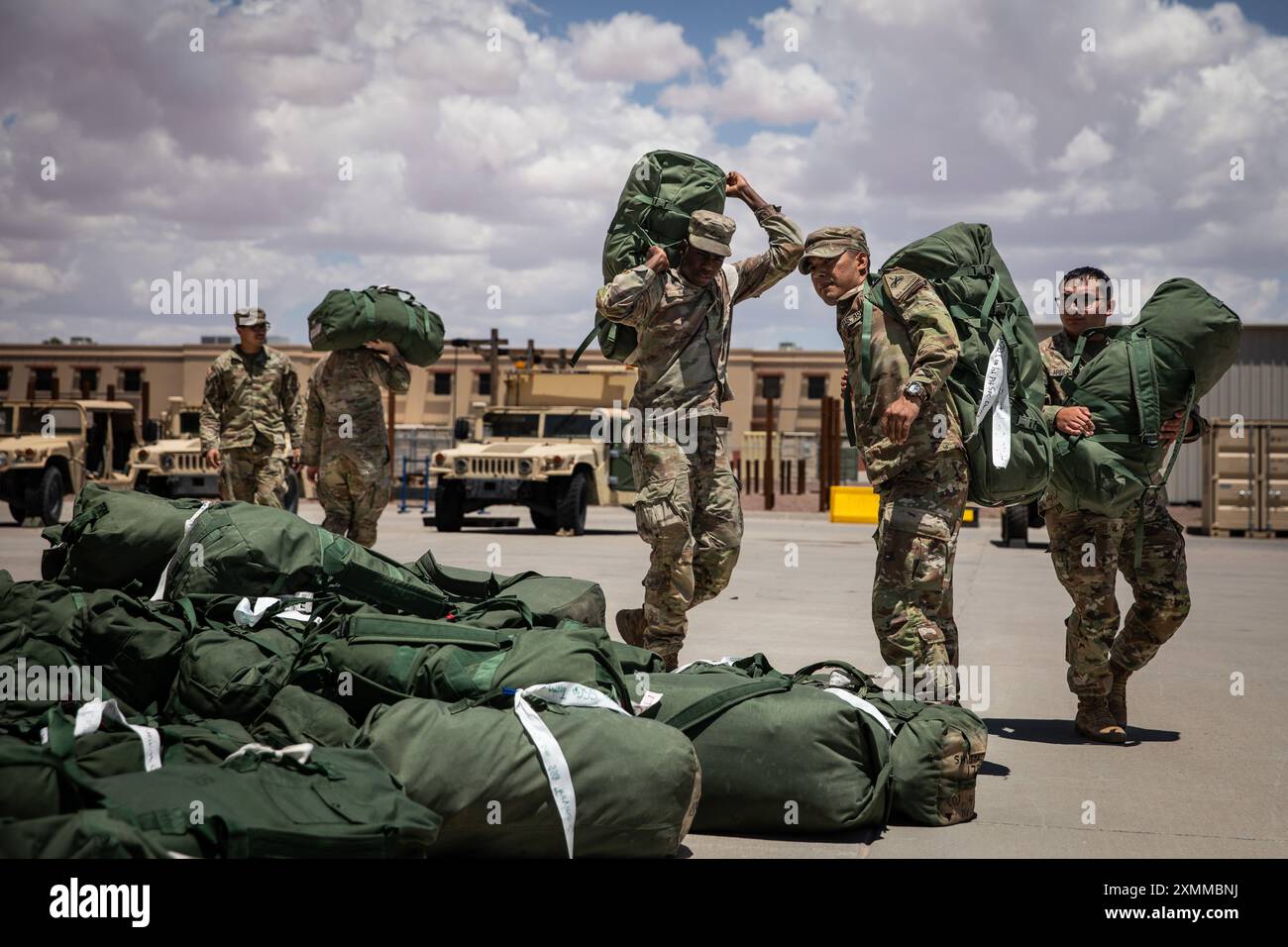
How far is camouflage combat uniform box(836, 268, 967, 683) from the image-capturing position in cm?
452

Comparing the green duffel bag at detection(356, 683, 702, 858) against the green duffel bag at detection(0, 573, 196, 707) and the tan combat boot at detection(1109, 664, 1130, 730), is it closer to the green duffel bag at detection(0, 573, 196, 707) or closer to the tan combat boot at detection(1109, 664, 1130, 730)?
the green duffel bag at detection(0, 573, 196, 707)

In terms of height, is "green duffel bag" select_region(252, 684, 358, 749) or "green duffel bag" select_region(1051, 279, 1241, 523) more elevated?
"green duffel bag" select_region(1051, 279, 1241, 523)

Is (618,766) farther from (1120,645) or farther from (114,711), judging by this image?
(1120,645)

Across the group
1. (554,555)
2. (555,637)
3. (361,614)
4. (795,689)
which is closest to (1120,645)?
(795,689)

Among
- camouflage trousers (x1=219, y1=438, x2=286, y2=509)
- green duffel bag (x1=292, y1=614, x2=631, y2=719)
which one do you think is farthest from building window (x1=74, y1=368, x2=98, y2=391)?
green duffel bag (x1=292, y1=614, x2=631, y2=719)

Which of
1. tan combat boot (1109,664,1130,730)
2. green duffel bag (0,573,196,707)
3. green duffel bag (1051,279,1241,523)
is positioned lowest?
tan combat boot (1109,664,1130,730)

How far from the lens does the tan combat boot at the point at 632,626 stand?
18.5 ft

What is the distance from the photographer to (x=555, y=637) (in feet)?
12.1

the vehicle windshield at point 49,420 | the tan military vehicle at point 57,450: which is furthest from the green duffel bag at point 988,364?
the vehicle windshield at point 49,420

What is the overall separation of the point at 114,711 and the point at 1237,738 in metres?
4.19

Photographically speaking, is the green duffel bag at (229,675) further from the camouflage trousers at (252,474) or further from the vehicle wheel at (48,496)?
the vehicle wheel at (48,496)

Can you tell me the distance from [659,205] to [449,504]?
11.4 metres

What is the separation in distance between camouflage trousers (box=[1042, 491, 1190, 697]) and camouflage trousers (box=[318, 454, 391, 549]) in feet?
14.1

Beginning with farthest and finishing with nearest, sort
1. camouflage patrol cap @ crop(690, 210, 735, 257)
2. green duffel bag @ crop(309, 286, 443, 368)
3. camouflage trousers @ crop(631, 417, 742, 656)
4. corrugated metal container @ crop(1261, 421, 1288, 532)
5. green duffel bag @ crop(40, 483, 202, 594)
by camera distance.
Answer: corrugated metal container @ crop(1261, 421, 1288, 532) < green duffel bag @ crop(309, 286, 443, 368) < camouflage patrol cap @ crop(690, 210, 735, 257) < camouflage trousers @ crop(631, 417, 742, 656) < green duffel bag @ crop(40, 483, 202, 594)
